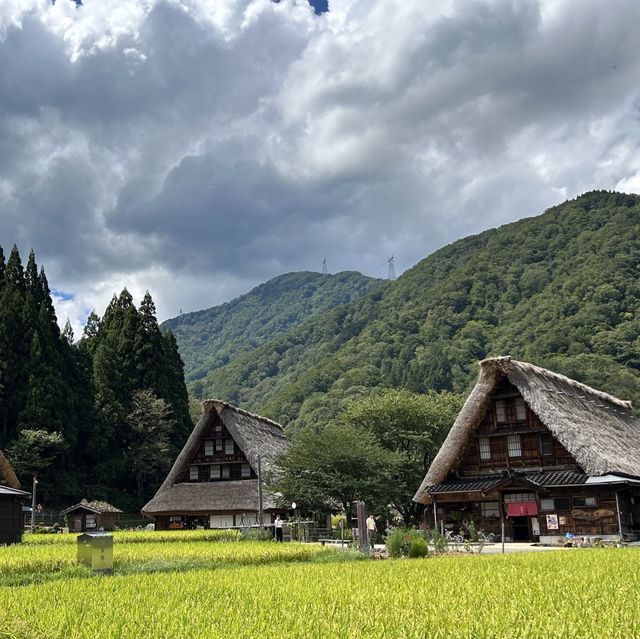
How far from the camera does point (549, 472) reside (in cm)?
2830

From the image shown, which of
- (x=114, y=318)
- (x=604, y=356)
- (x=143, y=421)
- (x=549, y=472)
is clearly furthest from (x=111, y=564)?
(x=604, y=356)

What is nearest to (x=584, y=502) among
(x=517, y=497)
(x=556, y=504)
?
(x=556, y=504)

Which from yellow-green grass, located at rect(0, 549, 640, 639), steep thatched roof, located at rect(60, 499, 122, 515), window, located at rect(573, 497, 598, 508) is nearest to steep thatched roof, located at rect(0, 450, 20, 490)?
steep thatched roof, located at rect(60, 499, 122, 515)

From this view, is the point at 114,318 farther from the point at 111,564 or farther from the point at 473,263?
the point at 473,263

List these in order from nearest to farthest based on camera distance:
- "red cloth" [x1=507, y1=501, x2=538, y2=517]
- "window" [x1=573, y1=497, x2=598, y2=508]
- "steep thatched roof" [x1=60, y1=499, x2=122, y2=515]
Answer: "window" [x1=573, y1=497, x2=598, y2=508], "red cloth" [x1=507, y1=501, x2=538, y2=517], "steep thatched roof" [x1=60, y1=499, x2=122, y2=515]

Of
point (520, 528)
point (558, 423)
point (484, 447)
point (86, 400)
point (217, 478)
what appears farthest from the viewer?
point (86, 400)

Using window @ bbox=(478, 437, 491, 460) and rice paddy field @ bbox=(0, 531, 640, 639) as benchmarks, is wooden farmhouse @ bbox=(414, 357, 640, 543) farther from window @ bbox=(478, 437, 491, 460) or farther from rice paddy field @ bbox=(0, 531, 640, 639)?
rice paddy field @ bbox=(0, 531, 640, 639)

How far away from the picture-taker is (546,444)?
29281mm

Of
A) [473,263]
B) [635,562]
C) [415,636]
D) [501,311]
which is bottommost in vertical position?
[635,562]

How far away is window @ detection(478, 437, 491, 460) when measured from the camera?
Result: 30.6 metres

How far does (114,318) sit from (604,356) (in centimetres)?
4862

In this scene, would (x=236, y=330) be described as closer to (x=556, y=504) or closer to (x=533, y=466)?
(x=533, y=466)

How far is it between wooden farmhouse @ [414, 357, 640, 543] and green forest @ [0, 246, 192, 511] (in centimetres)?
2535

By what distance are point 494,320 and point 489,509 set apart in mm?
61186
